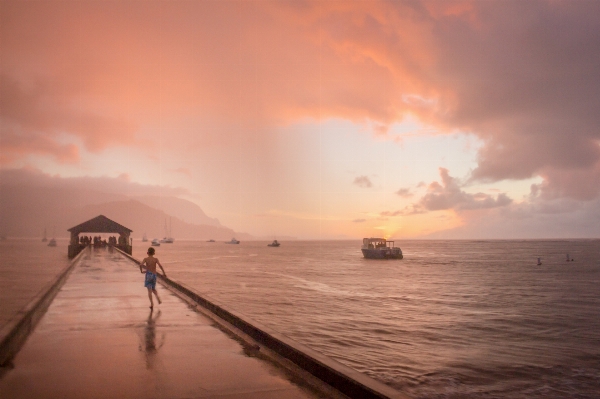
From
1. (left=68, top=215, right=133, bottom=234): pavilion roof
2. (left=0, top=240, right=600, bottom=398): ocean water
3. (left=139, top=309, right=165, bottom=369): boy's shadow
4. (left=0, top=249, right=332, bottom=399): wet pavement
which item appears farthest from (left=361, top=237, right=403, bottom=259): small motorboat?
(left=139, top=309, right=165, bottom=369): boy's shadow

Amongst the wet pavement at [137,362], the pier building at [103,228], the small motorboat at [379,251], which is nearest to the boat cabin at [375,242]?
the small motorboat at [379,251]

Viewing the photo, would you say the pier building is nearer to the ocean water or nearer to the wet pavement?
the ocean water

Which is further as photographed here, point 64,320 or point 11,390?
point 64,320

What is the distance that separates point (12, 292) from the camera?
29094 mm

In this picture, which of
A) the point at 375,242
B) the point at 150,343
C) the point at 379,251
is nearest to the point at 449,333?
the point at 150,343

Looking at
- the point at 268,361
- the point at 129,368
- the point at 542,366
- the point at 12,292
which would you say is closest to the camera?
the point at 129,368

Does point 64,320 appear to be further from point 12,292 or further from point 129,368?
point 12,292

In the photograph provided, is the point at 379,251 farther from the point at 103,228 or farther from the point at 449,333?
the point at 449,333

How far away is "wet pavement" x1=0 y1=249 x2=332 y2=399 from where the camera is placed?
6027 millimetres

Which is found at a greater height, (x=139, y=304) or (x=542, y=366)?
(x=139, y=304)

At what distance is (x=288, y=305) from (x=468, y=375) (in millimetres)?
15781

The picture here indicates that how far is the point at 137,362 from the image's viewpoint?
7426 millimetres

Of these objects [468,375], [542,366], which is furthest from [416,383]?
[542,366]

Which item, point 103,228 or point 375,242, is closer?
point 103,228
